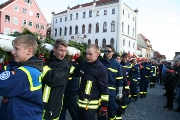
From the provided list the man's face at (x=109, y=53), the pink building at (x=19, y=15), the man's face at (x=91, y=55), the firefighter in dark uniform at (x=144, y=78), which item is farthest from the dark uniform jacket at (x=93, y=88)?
the pink building at (x=19, y=15)

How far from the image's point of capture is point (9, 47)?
639 centimetres

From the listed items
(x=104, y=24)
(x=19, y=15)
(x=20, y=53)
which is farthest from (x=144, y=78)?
(x=19, y=15)

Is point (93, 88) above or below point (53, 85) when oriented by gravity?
below

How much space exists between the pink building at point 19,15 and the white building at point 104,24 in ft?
23.2

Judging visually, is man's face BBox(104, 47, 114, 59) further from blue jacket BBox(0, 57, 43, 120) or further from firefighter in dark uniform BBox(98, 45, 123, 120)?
blue jacket BBox(0, 57, 43, 120)

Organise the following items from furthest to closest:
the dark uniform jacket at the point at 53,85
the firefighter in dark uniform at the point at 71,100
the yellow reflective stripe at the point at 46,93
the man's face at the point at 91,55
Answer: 1. the firefighter in dark uniform at the point at 71,100
2. the man's face at the point at 91,55
3. the yellow reflective stripe at the point at 46,93
4. the dark uniform jacket at the point at 53,85

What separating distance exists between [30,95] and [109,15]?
4255cm

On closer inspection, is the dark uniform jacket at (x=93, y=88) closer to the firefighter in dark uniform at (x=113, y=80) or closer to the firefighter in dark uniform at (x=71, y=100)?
the firefighter in dark uniform at (x=71, y=100)

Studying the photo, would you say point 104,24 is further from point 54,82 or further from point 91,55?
point 54,82

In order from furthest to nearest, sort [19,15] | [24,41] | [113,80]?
[19,15], [113,80], [24,41]

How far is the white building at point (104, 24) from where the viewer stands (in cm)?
4188

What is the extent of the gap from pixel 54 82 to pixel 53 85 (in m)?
0.06

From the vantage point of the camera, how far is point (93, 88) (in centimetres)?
380

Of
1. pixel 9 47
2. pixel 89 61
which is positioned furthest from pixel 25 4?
pixel 89 61
